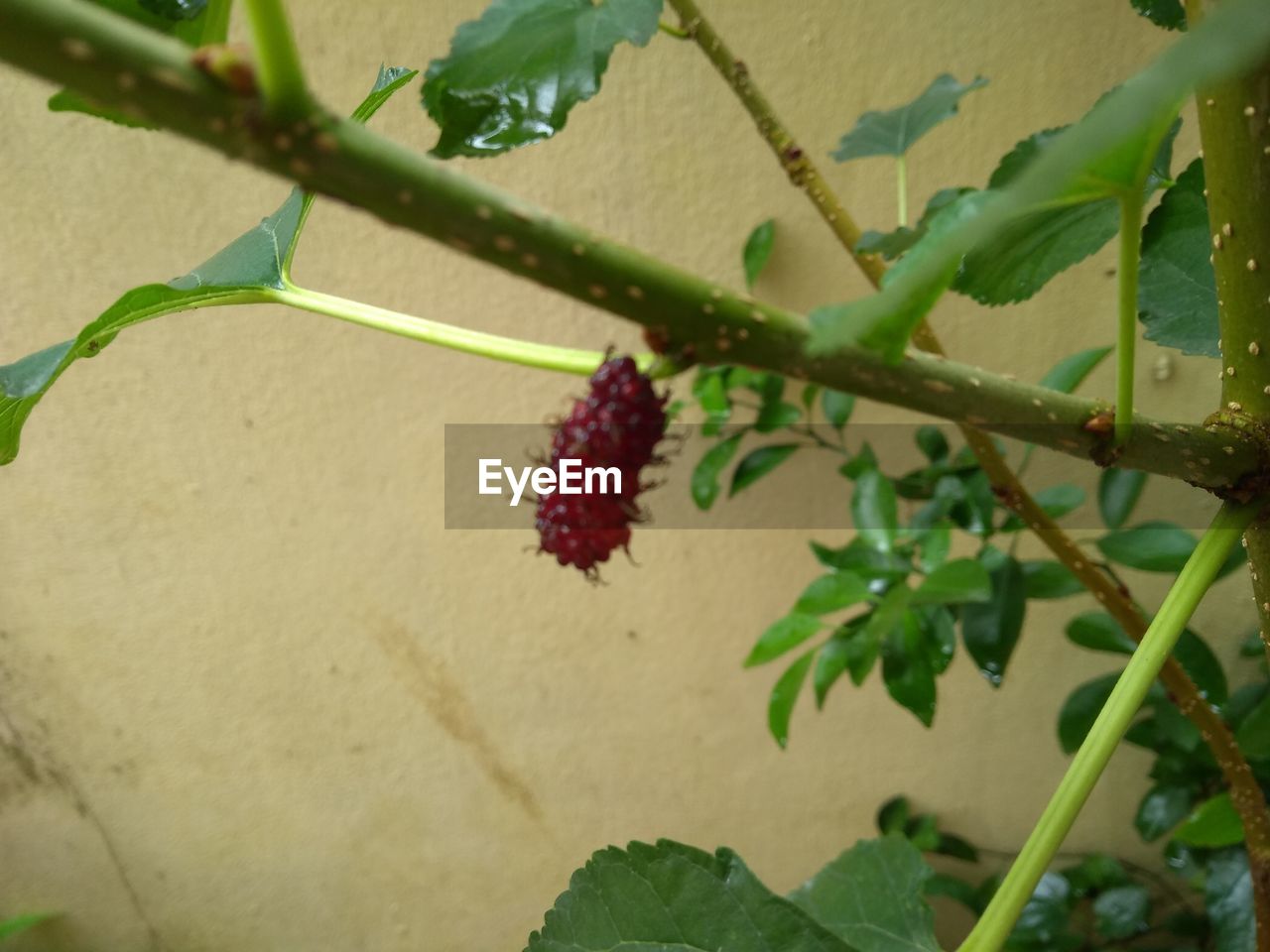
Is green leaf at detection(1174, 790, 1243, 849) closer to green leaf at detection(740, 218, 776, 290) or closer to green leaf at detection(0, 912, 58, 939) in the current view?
green leaf at detection(740, 218, 776, 290)

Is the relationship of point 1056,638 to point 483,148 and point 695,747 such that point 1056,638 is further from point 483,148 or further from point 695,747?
point 483,148

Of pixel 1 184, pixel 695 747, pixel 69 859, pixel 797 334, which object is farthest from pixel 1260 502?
pixel 69 859

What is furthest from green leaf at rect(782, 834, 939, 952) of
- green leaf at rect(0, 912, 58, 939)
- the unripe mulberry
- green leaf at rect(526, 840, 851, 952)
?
green leaf at rect(0, 912, 58, 939)

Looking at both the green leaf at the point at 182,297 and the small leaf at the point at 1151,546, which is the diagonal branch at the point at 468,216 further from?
the small leaf at the point at 1151,546

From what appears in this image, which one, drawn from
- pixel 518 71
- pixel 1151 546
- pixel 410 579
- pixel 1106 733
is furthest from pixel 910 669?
pixel 410 579

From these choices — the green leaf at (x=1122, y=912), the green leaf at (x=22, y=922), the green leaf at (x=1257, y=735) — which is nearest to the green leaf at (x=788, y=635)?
the green leaf at (x=1257, y=735)

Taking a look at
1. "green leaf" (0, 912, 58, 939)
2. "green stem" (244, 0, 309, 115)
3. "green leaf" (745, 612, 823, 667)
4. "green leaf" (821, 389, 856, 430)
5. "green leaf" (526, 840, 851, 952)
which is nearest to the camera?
"green stem" (244, 0, 309, 115)
